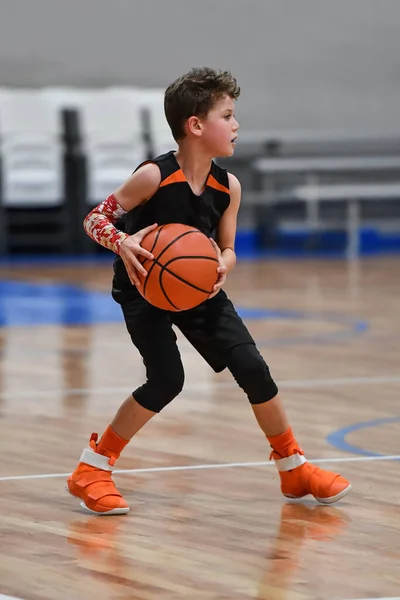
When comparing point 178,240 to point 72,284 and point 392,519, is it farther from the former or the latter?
point 72,284

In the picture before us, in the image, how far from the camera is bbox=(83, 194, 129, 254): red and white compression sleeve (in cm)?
323

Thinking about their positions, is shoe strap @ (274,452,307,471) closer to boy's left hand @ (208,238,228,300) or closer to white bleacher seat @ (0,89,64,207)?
boy's left hand @ (208,238,228,300)

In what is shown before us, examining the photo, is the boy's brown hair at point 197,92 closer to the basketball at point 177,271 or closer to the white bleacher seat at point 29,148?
the basketball at point 177,271

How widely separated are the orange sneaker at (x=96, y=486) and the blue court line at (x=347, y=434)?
90 centimetres

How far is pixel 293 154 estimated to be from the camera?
45.7 ft

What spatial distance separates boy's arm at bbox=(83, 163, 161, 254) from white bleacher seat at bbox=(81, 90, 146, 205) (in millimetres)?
9270

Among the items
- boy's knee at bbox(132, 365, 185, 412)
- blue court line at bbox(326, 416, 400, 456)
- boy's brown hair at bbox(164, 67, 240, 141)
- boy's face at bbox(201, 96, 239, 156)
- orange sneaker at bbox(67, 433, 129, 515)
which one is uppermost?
boy's brown hair at bbox(164, 67, 240, 141)

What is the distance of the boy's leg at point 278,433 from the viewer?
3264mm

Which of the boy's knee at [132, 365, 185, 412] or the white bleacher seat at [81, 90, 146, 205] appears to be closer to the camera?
the boy's knee at [132, 365, 185, 412]

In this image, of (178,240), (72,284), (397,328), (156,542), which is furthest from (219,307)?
(72,284)

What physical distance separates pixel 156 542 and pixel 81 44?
429 inches

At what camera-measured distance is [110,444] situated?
3393 millimetres

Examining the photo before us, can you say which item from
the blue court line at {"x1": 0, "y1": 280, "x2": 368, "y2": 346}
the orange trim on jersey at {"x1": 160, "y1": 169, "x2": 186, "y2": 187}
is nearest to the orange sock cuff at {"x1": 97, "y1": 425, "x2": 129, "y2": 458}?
the orange trim on jersey at {"x1": 160, "y1": 169, "x2": 186, "y2": 187}

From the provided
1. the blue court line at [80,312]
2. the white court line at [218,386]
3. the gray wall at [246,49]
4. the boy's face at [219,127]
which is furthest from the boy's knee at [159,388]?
the gray wall at [246,49]
